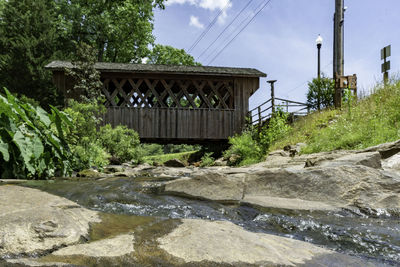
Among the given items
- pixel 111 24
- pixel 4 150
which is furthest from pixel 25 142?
pixel 111 24

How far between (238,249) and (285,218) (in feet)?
4.25

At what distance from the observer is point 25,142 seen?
3963 mm

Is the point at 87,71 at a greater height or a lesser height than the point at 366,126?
greater

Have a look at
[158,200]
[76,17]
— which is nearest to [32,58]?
[76,17]

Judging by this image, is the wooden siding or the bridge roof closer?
the bridge roof

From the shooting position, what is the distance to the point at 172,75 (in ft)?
51.8

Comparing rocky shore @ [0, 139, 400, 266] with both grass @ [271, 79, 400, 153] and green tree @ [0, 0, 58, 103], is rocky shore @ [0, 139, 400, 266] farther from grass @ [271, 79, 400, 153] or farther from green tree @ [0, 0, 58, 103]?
green tree @ [0, 0, 58, 103]

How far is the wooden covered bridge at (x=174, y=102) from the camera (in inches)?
608

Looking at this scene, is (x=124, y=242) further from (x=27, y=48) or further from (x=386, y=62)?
(x=27, y=48)

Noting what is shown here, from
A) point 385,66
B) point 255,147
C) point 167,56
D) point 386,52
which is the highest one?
point 167,56

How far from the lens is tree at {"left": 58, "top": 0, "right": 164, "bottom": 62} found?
2420 centimetres

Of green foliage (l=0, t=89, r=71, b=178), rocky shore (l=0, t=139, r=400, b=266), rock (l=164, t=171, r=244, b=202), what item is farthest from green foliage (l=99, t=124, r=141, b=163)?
rocky shore (l=0, t=139, r=400, b=266)

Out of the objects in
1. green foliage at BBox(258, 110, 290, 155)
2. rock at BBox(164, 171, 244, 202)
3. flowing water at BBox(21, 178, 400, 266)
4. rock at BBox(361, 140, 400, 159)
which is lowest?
flowing water at BBox(21, 178, 400, 266)

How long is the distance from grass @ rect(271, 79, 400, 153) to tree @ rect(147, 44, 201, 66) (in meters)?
20.7
